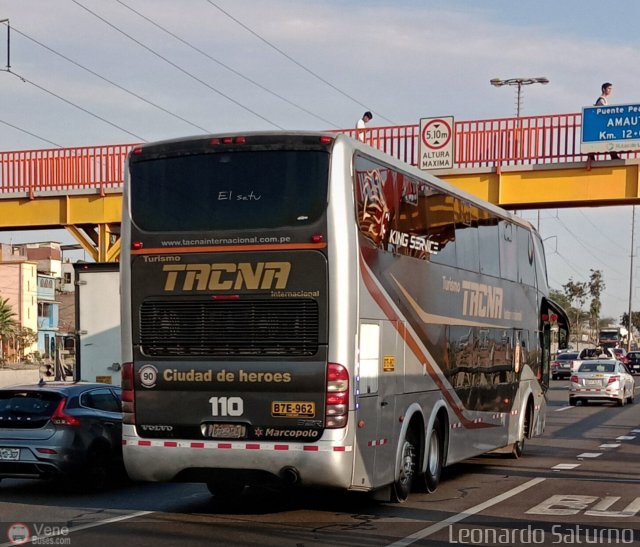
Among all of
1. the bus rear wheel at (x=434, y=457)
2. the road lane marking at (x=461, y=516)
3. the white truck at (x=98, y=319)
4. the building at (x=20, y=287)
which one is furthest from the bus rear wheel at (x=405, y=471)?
the building at (x=20, y=287)

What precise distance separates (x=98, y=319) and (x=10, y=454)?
6250mm

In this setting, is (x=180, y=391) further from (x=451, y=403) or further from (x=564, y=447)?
(x=564, y=447)

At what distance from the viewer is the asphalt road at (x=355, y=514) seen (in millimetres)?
10344

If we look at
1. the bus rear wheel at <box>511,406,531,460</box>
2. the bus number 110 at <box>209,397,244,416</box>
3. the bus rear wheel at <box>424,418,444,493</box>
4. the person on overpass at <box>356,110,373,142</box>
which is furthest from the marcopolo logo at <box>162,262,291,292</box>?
the person on overpass at <box>356,110,373,142</box>

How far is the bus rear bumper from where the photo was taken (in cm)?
1100

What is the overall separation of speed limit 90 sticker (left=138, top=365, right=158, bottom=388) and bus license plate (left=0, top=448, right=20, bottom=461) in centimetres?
252

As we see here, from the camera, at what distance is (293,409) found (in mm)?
11195

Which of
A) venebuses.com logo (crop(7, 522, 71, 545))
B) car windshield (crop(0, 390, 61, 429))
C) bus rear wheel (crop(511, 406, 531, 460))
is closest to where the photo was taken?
venebuses.com logo (crop(7, 522, 71, 545))

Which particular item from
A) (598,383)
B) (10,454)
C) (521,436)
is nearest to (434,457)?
(521,436)

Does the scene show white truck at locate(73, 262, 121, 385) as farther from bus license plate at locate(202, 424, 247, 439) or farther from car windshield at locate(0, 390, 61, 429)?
bus license plate at locate(202, 424, 247, 439)

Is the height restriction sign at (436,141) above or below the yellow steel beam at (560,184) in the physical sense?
above

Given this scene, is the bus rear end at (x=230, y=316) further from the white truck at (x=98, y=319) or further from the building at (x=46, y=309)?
the building at (x=46, y=309)

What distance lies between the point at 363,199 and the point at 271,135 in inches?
46.3

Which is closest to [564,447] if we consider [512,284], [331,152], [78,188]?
[512,284]
